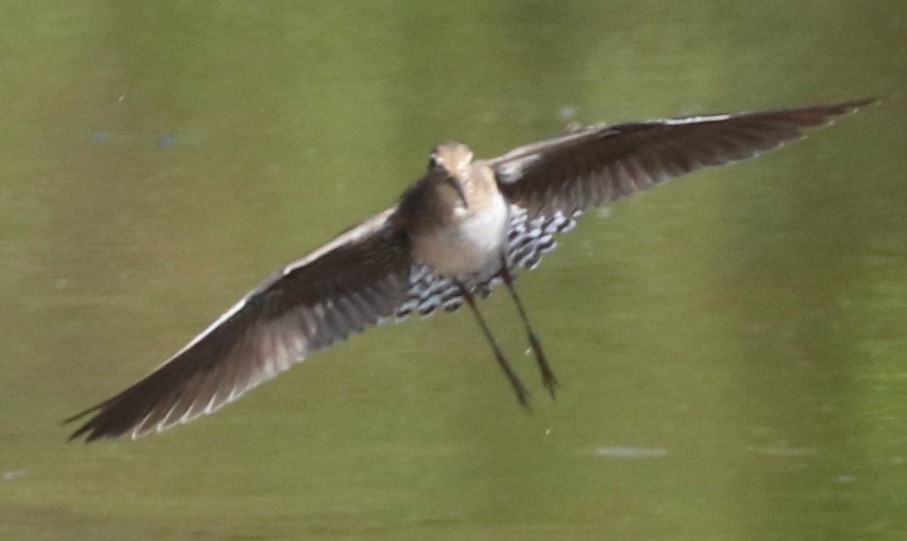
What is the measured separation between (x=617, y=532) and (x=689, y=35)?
14.6 ft

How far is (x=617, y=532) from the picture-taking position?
18.0 feet

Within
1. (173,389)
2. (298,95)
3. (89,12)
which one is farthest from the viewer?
(89,12)

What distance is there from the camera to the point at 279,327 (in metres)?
5.48

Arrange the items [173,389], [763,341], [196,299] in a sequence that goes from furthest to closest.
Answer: [196,299], [763,341], [173,389]

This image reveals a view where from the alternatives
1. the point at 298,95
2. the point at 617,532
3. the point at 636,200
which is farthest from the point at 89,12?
the point at 617,532

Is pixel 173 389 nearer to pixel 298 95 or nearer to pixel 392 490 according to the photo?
pixel 392 490

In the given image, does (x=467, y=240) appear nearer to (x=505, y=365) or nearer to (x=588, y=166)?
(x=588, y=166)

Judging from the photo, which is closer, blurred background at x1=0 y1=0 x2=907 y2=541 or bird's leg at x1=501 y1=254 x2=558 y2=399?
bird's leg at x1=501 y1=254 x2=558 y2=399

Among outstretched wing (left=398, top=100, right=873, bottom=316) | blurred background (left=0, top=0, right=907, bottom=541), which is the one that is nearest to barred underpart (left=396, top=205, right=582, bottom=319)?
outstretched wing (left=398, top=100, right=873, bottom=316)

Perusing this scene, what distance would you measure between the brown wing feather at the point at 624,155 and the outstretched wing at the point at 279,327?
0.35 metres

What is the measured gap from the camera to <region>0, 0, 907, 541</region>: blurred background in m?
5.70

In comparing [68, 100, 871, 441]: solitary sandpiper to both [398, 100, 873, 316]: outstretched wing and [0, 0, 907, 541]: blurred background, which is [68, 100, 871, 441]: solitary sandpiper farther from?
[0, 0, 907, 541]: blurred background

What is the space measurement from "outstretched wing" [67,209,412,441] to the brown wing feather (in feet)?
1.15

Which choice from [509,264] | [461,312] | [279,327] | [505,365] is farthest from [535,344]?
[461,312]
